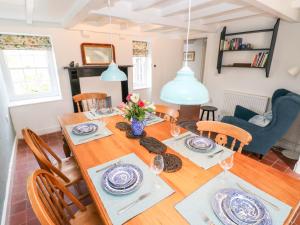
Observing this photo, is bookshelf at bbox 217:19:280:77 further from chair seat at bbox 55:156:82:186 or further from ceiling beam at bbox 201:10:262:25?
chair seat at bbox 55:156:82:186

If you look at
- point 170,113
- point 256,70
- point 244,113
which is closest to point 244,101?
point 244,113

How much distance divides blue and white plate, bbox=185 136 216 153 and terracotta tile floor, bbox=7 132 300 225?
1195 millimetres

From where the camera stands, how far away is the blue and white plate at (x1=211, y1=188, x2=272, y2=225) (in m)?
0.75

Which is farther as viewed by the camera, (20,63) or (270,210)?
(20,63)

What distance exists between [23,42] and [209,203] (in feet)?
11.9

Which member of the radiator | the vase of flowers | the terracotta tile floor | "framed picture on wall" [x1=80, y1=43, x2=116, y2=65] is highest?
"framed picture on wall" [x1=80, y1=43, x2=116, y2=65]

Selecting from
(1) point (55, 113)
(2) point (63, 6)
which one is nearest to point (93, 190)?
(2) point (63, 6)

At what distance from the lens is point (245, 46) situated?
304 centimetres

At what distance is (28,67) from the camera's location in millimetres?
3006

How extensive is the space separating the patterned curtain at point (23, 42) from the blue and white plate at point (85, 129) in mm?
2211

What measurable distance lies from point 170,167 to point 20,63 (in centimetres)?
331

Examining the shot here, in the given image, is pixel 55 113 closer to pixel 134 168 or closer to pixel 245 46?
pixel 134 168

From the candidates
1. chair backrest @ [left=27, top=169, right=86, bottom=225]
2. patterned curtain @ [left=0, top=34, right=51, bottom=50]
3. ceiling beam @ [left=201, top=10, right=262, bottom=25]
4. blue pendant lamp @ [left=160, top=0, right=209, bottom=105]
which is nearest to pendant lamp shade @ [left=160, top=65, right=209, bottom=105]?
blue pendant lamp @ [left=160, top=0, right=209, bottom=105]

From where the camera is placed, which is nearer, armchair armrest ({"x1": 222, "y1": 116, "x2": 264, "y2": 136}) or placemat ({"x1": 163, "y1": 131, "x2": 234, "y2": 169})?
placemat ({"x1": 163, "y1": 131, "x2": 234, "y2": 169})
